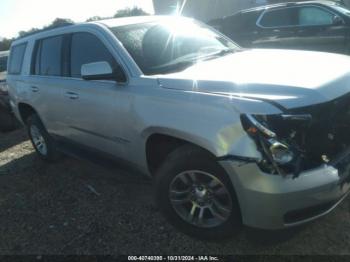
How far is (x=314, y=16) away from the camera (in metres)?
8.45

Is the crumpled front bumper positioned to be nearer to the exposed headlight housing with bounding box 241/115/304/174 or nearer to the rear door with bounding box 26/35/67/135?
the exposed headlight housing with bounding box 241/115/304/174

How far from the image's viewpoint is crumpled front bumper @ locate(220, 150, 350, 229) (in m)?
2.34

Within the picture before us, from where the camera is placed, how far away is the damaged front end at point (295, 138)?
7.68 feet

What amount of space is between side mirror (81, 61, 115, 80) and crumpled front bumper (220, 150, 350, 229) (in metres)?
1.45

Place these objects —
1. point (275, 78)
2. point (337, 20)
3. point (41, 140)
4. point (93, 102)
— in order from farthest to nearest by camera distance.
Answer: point (337, 20)
point (41, 140)
point (93, 102)
point (275, 78)

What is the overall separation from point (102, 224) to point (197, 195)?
1135mm

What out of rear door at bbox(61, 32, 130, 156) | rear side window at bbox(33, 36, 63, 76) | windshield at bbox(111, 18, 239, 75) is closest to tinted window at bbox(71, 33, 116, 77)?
rear door at bbox(61, 32, 130, 156)

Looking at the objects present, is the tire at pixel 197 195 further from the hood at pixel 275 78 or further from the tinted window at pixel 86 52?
the tinted window at pixel 86 52

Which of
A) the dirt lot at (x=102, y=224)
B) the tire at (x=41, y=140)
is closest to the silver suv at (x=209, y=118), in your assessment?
the dirt lot at (x=102, y=224)

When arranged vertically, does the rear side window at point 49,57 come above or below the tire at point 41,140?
above

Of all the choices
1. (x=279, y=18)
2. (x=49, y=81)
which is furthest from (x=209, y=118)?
(x=279, y=18)

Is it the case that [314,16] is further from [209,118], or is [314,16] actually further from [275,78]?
[209,118]

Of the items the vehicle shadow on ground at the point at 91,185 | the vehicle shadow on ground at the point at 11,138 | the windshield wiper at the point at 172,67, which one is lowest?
the vehicle shadow on ground at the point at 11,138

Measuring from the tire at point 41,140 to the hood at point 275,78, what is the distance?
8.99 ft
